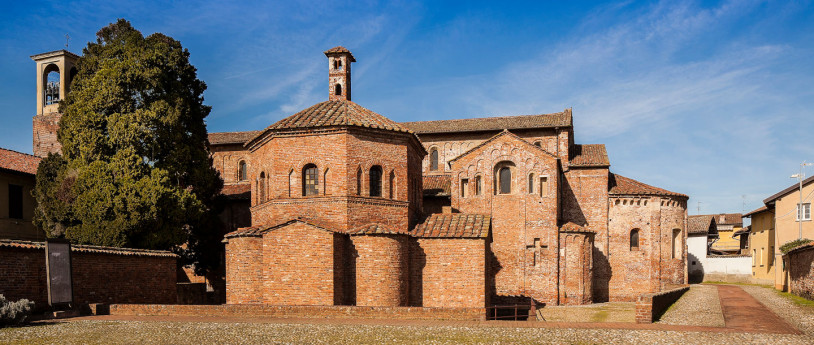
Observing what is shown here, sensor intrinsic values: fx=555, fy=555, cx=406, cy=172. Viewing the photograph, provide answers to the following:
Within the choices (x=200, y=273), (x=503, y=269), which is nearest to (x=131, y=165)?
(x=200, y=273)

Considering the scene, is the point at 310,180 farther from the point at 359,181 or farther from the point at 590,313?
the point at 590,313

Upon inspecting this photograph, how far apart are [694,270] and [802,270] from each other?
78.6ft

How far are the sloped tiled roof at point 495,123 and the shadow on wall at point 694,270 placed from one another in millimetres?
21086

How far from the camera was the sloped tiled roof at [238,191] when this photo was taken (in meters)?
29.7

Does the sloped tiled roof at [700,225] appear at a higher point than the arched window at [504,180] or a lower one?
lower

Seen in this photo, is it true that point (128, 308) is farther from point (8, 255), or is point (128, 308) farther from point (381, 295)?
point (381, 295)

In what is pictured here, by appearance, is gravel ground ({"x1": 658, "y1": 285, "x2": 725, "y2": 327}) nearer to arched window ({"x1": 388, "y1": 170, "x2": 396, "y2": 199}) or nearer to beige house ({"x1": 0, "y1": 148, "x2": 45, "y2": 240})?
arched window ({"x1": 388, "y1": 170, "x2": 396, "y2": 199})

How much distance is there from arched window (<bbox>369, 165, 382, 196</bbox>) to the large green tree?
8784mm

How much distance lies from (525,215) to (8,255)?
20.1 metres

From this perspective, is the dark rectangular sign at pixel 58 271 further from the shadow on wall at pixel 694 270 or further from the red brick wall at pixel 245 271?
the shadow on wall at pixel 694 270

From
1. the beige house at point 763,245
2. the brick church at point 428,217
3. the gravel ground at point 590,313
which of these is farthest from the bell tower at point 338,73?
the beige house at point 763,245

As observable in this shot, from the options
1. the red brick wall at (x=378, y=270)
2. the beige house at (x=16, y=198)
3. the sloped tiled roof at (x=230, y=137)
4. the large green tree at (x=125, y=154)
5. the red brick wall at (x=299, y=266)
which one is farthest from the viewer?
the sloped tiled roof at (x=230, y=137)

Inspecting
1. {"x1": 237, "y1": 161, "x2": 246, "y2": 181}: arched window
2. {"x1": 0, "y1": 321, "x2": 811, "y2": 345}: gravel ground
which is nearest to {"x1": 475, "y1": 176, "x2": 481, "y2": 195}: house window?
{"x1": 0, "y1": 321, "x2": 811, "y2": 345}: gravel ground

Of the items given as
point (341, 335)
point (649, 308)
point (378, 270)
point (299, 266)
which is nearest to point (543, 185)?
point (378, 270)
